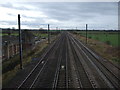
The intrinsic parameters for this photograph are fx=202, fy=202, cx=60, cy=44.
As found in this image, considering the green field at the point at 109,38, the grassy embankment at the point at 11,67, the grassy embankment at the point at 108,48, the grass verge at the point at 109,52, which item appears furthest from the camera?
the green field at the point at 109,38

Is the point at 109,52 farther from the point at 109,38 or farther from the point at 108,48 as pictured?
the point at 109,38

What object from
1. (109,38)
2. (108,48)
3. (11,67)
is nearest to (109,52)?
(108,48)

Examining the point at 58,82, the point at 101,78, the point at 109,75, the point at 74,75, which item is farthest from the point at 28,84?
the point at 109,75

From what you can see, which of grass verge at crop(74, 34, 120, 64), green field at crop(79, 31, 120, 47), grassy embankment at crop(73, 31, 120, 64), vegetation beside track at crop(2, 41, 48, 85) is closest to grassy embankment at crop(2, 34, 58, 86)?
vegetation beside track at crop(2, 41, 48, 85)

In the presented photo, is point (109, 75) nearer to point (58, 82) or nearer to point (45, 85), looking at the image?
point (58, 82)

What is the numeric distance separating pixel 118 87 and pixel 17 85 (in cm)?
760

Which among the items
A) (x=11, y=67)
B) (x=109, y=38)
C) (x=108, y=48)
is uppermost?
(x=109, y=38)

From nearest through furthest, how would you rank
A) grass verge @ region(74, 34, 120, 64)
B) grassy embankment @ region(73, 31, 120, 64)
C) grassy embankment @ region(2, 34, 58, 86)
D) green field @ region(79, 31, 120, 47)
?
grassy embankment @ region(2, 34, 58, 86) → grass verge @ region(74, 34, 120, 64) → grassy embankment @ region(73, 31, 120, 64) → green field @ region(79, 31, 120, 47)

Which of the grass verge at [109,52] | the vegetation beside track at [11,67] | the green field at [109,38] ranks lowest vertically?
the vegetation beside track at [11,67]

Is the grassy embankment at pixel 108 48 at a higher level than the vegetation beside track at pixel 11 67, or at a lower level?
higher

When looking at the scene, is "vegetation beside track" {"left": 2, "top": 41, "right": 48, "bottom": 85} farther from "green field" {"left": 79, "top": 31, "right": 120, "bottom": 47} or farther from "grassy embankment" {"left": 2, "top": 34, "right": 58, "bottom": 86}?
"green field" {"left": 79, "top": 31, "right": 120, "bottom": 47}

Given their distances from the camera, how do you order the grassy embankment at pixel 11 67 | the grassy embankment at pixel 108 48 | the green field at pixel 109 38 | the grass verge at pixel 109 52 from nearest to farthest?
1. the grassy embankment at pixel 11 67
2. the grass verge at pixel 109 52
3. the grassy embankment at pixel 108 48
4. the green field at pixel 109 38

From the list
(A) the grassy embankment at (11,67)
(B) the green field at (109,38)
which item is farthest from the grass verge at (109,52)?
(A) the grassy embankment at (11,67)

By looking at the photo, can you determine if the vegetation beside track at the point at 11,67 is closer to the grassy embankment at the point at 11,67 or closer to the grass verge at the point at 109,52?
the grassy embankment at the point at 11,67
